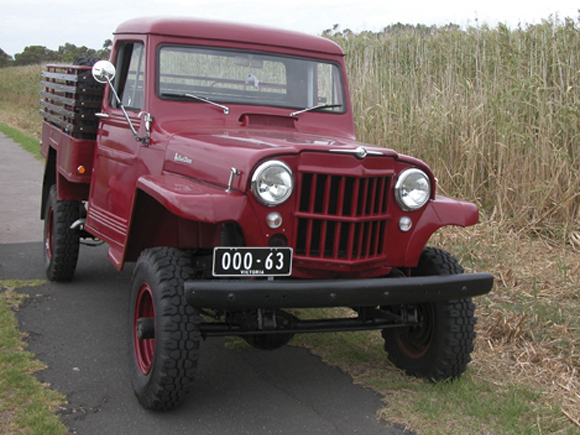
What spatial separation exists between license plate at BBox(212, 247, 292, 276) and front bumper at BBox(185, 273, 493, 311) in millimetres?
61

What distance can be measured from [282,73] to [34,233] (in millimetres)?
4360

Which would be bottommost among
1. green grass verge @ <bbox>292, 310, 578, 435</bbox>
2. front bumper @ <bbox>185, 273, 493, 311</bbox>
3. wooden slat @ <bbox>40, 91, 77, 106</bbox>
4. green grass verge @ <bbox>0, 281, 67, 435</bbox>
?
green grass verge @ <bbox>0, 281, 67, 435</bbox>

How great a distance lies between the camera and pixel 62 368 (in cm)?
405

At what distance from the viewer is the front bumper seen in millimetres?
3078

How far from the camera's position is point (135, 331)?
3746 millimetres

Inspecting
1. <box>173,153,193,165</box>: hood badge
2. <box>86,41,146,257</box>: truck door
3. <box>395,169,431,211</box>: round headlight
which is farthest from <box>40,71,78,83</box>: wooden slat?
<box>395,169,431,211</box>: round headlight

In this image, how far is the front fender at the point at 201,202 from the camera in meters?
3.21

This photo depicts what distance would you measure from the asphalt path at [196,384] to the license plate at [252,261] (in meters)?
0.77

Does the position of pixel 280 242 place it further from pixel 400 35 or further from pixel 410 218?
pixel 400 35

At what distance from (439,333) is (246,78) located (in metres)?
2.03

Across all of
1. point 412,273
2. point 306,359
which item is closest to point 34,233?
point 306,359

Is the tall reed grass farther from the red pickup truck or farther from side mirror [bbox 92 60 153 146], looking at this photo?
side mirror [bbox 92 60 153 146]

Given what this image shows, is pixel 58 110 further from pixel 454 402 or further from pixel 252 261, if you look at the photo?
pixel 454 402

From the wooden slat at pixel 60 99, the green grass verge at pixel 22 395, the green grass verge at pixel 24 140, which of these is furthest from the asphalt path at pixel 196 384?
the green grass verge at pixel 24 140
